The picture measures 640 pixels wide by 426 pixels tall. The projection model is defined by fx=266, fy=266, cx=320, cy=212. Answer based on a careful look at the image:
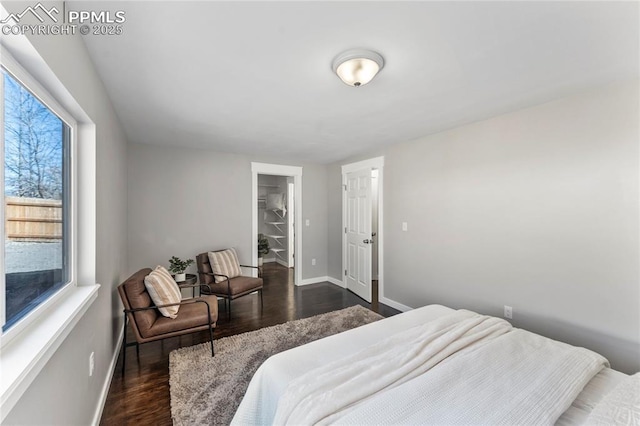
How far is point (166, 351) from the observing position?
8.53 ft

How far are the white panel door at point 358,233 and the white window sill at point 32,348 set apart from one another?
3397 millimetres

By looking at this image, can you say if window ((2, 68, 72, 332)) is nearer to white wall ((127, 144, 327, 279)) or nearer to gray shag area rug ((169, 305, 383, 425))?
gray shag area rug ((169, 305, 383, 425))

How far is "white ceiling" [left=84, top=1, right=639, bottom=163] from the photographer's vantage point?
131cm

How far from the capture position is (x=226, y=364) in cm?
233

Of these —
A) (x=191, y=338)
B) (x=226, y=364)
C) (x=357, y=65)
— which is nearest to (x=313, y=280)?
(x=191, y=338)

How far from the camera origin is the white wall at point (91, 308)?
3.46 ft

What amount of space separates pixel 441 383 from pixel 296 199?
3938 millimetres

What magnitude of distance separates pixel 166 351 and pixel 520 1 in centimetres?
365

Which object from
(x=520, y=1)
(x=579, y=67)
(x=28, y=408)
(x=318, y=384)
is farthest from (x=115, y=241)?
(x=579, y=67)

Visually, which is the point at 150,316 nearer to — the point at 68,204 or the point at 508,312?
the point at 68,204

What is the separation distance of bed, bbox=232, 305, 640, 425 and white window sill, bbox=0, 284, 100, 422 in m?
0.88

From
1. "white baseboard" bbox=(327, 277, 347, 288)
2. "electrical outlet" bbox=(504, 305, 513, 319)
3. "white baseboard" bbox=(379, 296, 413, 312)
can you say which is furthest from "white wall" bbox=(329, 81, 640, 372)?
"white baseboard" bbox=(327, 277, 347, 288)

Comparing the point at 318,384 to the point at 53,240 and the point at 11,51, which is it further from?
the point at 11,51
